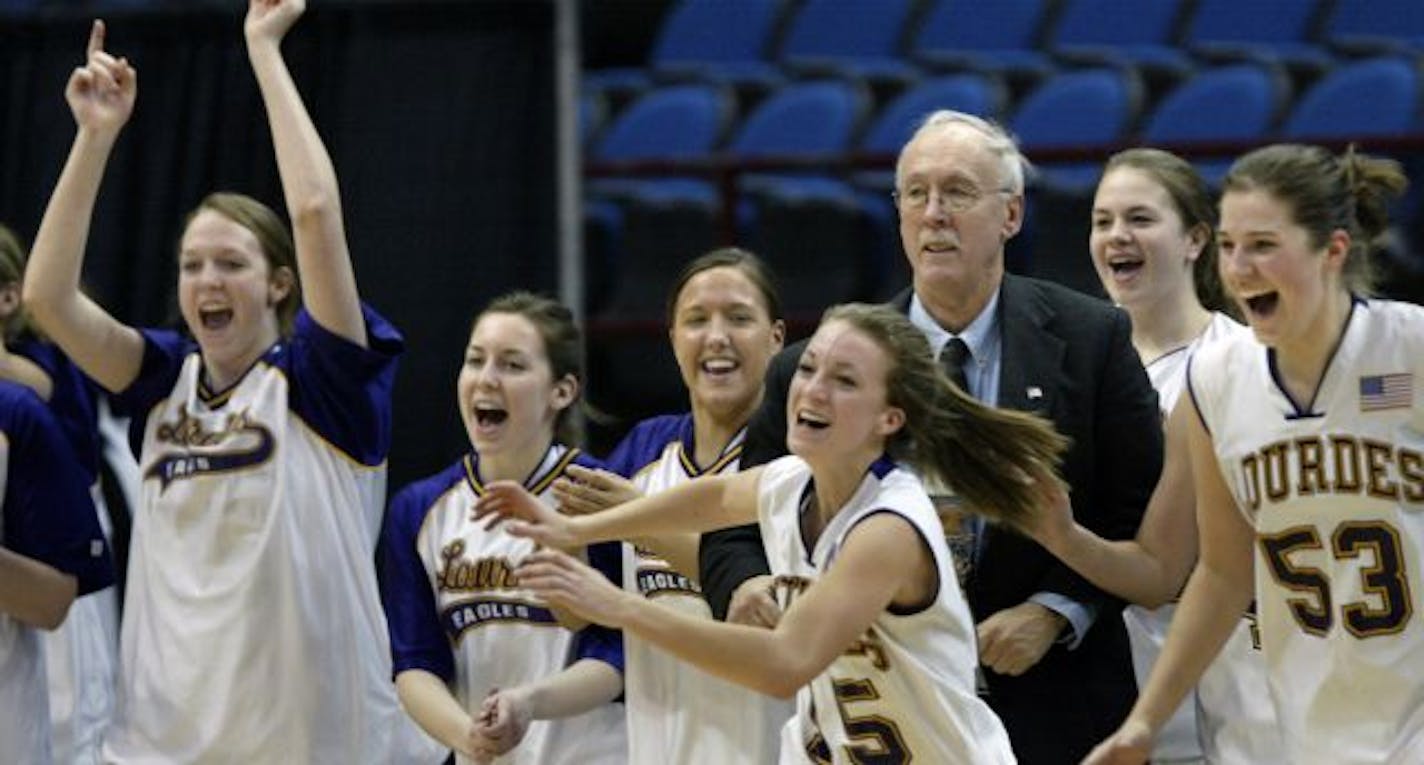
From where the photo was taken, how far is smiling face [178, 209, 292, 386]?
17.7ft

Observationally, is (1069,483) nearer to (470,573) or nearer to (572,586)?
(572,586)

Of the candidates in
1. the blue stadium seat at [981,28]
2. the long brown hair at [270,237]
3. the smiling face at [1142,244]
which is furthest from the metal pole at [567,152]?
the blue stadium seat at [981,28]

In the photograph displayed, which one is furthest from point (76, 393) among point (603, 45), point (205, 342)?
point (603, 45)

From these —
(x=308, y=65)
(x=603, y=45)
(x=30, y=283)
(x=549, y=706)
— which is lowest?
(x=549, y=706)

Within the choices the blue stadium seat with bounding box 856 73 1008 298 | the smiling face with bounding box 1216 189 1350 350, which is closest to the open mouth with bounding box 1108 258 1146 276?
the smiling face with bounding box 1216 189 1350 350

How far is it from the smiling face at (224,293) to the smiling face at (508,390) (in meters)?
0.49

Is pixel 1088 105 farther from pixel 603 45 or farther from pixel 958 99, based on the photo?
pixel 603 45

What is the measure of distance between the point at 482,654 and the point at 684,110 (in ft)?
17.2

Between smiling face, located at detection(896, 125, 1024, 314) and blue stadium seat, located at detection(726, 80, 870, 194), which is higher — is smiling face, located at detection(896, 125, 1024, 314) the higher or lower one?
the lower one

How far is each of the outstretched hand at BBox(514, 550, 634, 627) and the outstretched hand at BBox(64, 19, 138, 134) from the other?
1.76 m

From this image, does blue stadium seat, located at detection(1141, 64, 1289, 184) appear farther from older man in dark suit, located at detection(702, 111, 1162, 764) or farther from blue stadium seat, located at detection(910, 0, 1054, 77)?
older man in dark suit, located at detection(702, 111, 1162, 764)

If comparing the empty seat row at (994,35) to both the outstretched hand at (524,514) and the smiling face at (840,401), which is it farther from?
the outstretched hand at (524,514)

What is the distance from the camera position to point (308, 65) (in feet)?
24.7

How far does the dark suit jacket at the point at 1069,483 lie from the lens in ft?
16.1
